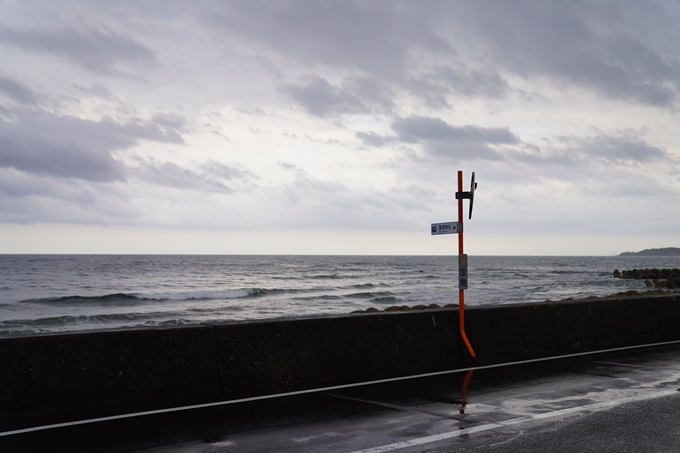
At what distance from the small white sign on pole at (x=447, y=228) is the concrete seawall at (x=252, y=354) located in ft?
4.19

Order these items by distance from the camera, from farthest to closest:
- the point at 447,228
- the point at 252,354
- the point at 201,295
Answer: the point at 201,295, the point at 447,228, the point at 252,354

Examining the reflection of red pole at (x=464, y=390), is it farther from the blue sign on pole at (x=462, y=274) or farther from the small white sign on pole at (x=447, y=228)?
the small white sign on pole at (x=447, y=228)

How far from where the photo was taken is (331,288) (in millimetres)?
48219

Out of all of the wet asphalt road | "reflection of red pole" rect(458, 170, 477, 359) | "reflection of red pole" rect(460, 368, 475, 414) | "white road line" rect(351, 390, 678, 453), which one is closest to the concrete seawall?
"reflection of red pole" rect(458, 170, 477, 359)

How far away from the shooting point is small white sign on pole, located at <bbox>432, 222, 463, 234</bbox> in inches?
349

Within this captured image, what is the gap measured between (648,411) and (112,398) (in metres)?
5.61

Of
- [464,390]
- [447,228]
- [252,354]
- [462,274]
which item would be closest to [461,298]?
[462,274]

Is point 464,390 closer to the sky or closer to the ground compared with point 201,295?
closer to the sky

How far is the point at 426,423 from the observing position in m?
5.68

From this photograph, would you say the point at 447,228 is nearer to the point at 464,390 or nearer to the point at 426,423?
the point at 464,390

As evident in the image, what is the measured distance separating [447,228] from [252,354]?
3520 mm

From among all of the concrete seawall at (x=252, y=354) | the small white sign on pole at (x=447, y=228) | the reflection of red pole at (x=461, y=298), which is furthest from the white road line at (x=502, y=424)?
the small white sign on pole at (x=447, y=228)

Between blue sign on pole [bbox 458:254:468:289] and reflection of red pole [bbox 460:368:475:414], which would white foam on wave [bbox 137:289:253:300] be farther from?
reflection of red pole [bbox 460:368:475:414]

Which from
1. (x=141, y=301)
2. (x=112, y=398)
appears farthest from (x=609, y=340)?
(x=141, y=301)
